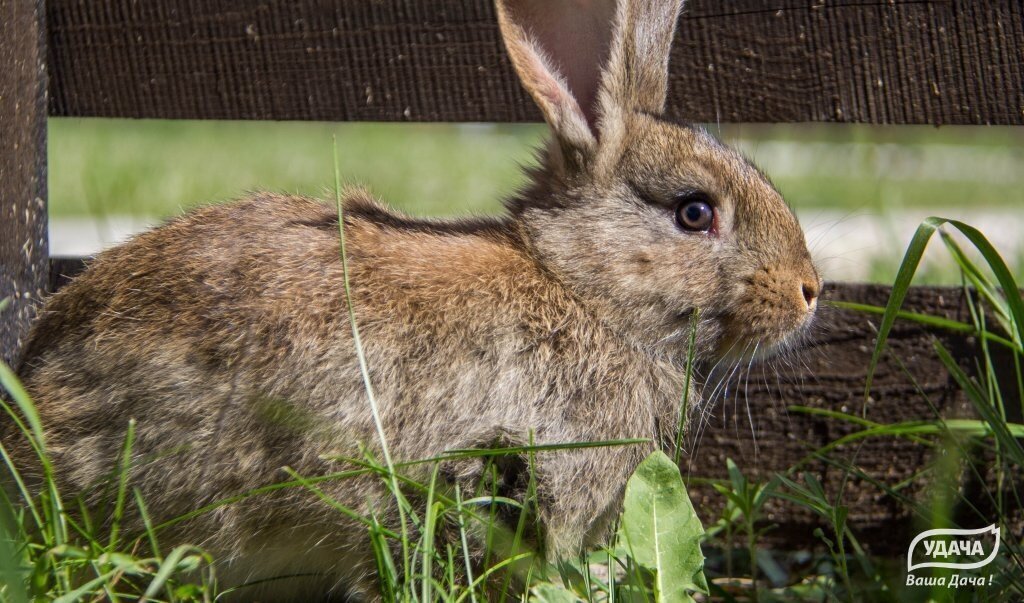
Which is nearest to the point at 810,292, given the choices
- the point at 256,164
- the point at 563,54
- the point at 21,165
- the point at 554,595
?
the point at 563,54

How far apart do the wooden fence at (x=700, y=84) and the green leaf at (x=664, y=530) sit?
885 mm

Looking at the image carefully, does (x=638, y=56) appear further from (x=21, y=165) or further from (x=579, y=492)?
(x=21, y=165)

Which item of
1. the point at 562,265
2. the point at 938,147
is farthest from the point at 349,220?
the point at 938,147

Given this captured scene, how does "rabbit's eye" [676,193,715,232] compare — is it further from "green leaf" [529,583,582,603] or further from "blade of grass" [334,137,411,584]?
"green leaf" [529,583,582,603]

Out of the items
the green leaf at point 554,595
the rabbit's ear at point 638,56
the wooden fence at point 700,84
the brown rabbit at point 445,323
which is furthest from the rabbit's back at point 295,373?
the wooden fence at point 700,84

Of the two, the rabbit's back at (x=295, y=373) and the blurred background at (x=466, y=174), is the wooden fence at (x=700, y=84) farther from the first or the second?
the rabbit's back at (x=295, y=373)

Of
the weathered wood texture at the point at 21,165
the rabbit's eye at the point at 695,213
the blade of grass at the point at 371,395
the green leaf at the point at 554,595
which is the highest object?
the weathered wood texture at the point at 21,165

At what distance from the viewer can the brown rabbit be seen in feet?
6.67

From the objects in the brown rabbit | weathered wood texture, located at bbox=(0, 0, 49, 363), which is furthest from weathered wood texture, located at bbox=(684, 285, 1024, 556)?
weathered wood texture, located at bbox=(0, 0, 49, 363)

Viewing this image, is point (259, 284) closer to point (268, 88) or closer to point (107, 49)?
point (268, 88)

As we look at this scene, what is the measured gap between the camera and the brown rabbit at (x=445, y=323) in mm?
2033

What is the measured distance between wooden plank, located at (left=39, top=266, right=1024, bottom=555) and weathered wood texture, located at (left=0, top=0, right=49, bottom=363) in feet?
0.69

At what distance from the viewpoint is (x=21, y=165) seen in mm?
2607

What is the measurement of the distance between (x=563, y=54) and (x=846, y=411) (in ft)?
4.09
